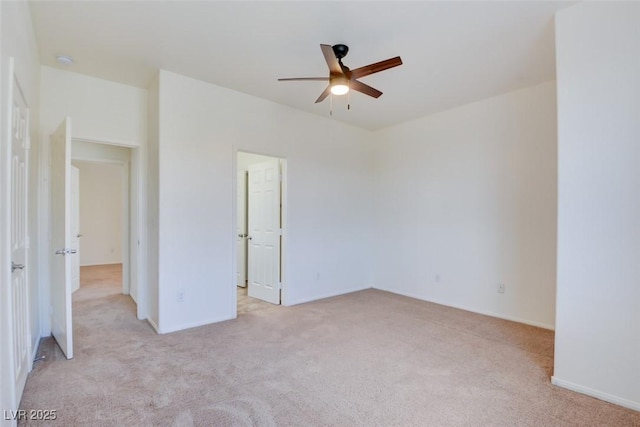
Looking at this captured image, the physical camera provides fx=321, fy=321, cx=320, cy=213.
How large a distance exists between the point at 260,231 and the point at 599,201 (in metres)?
3.95

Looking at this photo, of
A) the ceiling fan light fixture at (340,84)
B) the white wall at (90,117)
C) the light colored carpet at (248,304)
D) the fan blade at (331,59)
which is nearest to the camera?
the fan blade at (331,59)

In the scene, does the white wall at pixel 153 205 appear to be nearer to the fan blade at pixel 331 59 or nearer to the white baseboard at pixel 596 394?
the fan blade at pixel 331 59

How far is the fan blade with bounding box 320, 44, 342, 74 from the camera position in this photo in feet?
7.38

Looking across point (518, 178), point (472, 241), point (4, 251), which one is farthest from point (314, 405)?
point (518, 178)

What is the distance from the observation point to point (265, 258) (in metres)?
4.82

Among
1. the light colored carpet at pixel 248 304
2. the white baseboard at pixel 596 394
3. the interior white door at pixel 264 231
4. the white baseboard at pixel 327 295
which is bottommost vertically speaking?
the light colored carpet at pixel 248 304

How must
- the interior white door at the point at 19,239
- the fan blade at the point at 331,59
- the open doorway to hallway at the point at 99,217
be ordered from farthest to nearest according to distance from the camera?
1. the open doorway to hallway at the point at 99,217
2. the fan blade at the point at 331,59
3. the interior white door at the point at 19,239

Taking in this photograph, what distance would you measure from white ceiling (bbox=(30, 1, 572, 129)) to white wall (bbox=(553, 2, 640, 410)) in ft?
1.37

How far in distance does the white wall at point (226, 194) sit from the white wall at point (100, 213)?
212 inches

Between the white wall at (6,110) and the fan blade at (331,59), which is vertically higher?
the fan blade at (331,59)

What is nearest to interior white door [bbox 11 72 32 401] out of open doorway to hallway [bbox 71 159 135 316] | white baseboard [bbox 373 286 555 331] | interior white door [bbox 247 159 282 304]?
interior white door [bbox 247 159 282 304]

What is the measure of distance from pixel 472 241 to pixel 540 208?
91 cm

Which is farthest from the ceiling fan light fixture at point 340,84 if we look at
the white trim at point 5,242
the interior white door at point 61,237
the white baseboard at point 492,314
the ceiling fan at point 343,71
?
the white baseboard at point 492,314

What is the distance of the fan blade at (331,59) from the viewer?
2.25 metres
